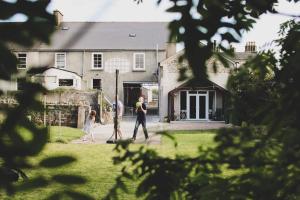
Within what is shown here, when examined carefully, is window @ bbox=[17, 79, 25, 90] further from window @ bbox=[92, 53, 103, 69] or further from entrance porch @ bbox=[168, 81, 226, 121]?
window @ bbox=[92, 53, 103, 69]

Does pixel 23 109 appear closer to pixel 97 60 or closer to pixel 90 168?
pixel 90 168

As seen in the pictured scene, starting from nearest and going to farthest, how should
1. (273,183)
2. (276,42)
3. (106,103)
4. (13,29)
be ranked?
(13,29), (273,183), (276,42), (106,103)

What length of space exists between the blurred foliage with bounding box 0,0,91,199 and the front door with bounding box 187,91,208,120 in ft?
112

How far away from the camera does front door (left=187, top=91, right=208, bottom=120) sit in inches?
1379

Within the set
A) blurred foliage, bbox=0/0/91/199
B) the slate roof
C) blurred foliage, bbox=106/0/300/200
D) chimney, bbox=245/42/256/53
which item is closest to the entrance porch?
chimney, bbox=245/42/256/53

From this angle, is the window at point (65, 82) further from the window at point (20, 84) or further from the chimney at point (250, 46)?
the window at point (20, 84)

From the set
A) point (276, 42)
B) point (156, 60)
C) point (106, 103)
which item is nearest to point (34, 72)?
point (276, 42)

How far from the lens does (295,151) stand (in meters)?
2.06

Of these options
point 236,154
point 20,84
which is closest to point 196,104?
point 236,154

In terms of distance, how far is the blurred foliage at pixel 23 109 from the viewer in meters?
0.88

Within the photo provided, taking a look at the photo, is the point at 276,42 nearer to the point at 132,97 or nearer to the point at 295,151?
the point at 295,151

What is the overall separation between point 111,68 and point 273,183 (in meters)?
39.8

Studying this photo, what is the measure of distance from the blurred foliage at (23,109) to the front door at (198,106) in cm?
3418

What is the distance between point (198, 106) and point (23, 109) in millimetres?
34394
